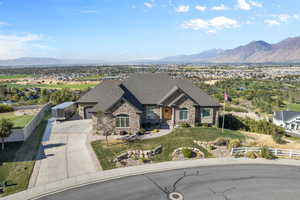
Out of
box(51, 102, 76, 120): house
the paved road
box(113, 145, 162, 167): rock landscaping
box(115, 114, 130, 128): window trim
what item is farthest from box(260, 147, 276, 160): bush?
box(51, 102, 76, 120): house

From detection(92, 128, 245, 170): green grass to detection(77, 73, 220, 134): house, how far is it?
128 inches

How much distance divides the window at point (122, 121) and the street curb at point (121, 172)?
932 cm

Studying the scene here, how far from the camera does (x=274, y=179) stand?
16.4 m

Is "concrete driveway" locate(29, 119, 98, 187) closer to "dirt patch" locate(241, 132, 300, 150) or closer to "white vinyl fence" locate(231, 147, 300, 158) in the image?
"white vinyl fence" locate(231, 147, 300, 158)

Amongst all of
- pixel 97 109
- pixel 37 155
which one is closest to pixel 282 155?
pixel 97 109

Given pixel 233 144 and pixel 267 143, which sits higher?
pixel 233 144

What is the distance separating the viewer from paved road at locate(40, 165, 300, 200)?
1378 cm

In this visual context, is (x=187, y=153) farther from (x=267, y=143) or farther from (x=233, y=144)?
(x=267, y=143)

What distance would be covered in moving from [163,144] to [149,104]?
917 centimetres

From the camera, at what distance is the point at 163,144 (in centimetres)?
2236

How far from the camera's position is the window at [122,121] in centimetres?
2620

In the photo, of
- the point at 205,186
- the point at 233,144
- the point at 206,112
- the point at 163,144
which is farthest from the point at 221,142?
the point at 206,112

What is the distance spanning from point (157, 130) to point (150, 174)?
1101cm

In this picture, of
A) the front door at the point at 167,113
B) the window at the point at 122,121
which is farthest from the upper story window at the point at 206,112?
the window at the point at 122,121
